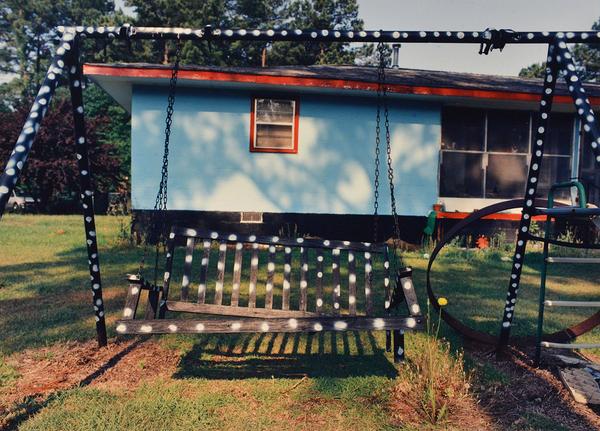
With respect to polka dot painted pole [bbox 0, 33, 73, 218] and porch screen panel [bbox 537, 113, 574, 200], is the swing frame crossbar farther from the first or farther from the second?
porch screen panel [bbox 537, 113, 574, 200]

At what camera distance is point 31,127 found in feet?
8.79

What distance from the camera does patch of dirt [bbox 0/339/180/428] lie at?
298cm

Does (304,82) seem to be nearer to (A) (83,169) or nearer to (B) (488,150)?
(B) (488,150)

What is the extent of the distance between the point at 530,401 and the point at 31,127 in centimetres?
364

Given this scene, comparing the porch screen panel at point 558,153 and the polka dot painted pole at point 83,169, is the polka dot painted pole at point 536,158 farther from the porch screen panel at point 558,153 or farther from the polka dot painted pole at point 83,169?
the porch screen panel at point 558,153

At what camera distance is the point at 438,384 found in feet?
9.17

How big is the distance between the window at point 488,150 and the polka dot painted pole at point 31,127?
8.89 metres

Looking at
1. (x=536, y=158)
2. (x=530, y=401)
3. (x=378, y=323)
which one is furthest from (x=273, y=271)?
(x=536, y=158)

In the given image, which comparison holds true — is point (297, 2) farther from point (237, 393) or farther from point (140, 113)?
point (237, 393)

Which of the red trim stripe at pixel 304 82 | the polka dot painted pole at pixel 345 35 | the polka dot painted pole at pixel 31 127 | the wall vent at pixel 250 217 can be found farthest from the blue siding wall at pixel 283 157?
the polka dot painted pole at pixel 31 127

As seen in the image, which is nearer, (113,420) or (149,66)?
(113,420)

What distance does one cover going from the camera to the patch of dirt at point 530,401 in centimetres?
266

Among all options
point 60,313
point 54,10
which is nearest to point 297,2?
point 54,10

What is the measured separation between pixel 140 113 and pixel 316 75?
12.0ft
